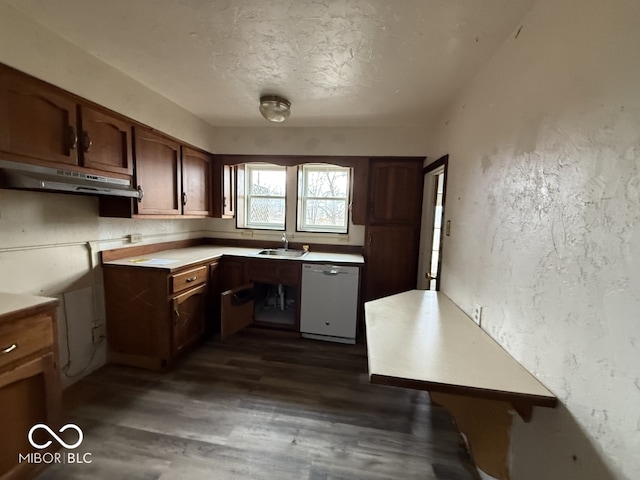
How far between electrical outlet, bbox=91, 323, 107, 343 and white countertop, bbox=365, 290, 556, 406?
2203mm

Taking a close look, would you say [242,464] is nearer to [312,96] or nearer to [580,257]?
[580,257]

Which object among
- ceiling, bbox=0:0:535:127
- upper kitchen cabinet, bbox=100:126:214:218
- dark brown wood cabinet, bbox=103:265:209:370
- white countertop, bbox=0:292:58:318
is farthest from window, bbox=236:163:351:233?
→ white countertop, bbox=0:292:58:318

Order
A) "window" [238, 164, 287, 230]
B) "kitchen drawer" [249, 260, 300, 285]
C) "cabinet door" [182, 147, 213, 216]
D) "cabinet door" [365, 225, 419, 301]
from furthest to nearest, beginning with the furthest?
"window" [238, 164, 287, 230] < "cabinet door" [365, 225, 419, 301] < "kitchen drawer" [249, 260, 300, 285] < "cabinet door" [182, 147, 213, 216]

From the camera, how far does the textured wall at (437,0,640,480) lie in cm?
71

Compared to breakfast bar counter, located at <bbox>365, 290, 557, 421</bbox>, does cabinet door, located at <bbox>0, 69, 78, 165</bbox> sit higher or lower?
higher

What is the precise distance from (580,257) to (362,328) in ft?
8.23

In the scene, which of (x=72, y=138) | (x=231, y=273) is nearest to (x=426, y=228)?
(x=231, y=273)

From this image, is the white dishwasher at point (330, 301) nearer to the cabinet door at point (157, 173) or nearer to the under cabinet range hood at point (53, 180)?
the cabinet door at point (157, 173)

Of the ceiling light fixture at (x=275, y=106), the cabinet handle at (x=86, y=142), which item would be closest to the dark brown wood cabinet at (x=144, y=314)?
the cabinet handle at (x=86, y=142)

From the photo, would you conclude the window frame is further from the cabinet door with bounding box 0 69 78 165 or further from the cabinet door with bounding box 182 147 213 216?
the cabinet door with bounding box 0 69 78 165

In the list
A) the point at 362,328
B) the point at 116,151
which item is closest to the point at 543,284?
the point at 362,328

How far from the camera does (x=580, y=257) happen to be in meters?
0.86

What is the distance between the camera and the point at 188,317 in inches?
98.5

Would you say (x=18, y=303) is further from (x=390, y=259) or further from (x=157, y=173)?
(x=390, y=259)
